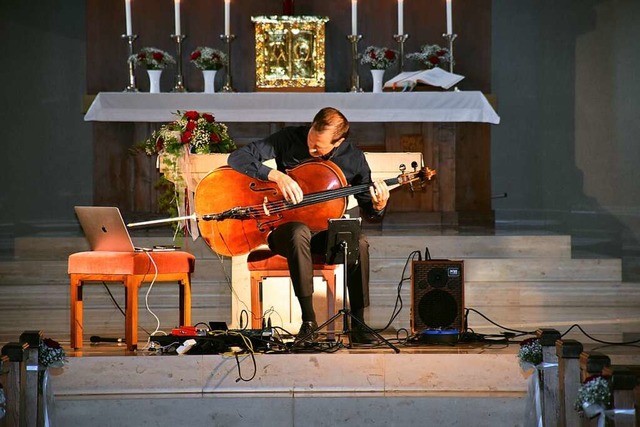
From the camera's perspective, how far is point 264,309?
6.28m

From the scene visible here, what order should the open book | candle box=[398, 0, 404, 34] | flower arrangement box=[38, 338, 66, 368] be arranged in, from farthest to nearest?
candle box=[398, 0, 404, 34]
the open book
flower arrangement box=[38, 338, 66, 368]

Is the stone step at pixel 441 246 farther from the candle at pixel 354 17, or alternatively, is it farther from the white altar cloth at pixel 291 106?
the candle at pixel 354 17

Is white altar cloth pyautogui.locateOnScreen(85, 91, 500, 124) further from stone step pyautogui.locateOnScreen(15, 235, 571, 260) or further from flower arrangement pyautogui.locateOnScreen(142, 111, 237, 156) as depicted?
flower arrangement pyautogui.locateOnScreen(142, 111, 237, 156)

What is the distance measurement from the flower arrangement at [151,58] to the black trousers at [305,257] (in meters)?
3.10

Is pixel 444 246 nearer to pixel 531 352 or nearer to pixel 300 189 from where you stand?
pixel 300 189

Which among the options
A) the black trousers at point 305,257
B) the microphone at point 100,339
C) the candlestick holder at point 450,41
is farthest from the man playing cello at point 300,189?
the candlestick holder at point 450,41

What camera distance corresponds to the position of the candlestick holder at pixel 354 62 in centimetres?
844

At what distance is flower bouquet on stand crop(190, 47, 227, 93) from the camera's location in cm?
848

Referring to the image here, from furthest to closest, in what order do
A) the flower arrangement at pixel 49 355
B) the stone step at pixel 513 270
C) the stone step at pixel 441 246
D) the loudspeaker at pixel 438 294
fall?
the stone step at pixel 441 246 < the stone step at pixel 513 270 < the loudspeaker at pixel 438 294 < the flower arrangement at pixel 49 355

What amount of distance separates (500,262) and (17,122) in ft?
15.6

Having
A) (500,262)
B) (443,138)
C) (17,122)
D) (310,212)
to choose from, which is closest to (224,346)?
(310,212)

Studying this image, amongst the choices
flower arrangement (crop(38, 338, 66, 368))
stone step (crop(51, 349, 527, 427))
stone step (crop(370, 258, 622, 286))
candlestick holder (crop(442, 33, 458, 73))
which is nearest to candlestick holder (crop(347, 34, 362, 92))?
candlestick holder (crop(442, 33, 458, 73))

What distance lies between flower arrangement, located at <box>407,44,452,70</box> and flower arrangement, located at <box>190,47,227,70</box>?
1.39 meters

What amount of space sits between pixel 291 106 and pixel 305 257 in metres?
2.70
